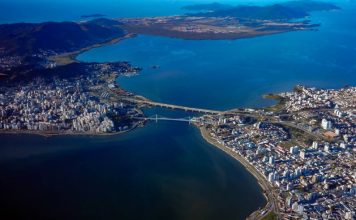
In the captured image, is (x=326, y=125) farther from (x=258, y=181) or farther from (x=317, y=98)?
(x=258, y=181)

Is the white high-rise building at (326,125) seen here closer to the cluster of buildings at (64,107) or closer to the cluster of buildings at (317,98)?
the cluster of buildings at (317,98)

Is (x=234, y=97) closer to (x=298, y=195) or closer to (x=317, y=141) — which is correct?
(x=317, y=141)

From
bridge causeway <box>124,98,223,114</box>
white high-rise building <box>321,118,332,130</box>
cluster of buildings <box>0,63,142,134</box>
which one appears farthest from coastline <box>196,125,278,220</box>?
white high-rise building <box>321,118,332,130</box>

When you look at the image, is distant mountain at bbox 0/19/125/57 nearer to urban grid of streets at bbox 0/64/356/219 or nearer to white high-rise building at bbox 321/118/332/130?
urban grid of streets at bbox 0/64/356/219

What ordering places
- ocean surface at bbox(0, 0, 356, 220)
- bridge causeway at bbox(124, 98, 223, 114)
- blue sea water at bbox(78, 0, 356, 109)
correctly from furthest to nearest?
blue sea water at bbox(78, 0, 356, 109)
bridge causeway at bbox(124, 98, 223, 114)
ocean surface at bbox(0, 0, 356, 220)

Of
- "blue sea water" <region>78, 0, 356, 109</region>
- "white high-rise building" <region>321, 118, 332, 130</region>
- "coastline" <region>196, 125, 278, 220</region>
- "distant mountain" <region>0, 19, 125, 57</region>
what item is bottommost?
"coastline" <region>196, 125, 278, 220</region>
